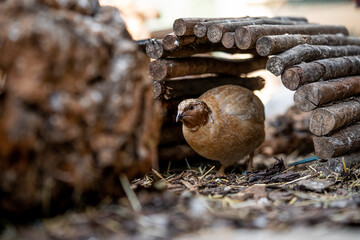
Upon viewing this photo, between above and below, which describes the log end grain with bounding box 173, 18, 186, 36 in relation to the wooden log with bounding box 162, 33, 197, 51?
above

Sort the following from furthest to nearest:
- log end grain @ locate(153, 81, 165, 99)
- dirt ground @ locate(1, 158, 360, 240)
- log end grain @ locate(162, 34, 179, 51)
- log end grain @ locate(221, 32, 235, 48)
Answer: log end grain @ locate(153, 81, 165, 99), log end grain @ locate(162, 34, 179, 51), log end grain @ locate(221, 32, 235, 48), dirt ground @ locate(1, 158, 360, 240)

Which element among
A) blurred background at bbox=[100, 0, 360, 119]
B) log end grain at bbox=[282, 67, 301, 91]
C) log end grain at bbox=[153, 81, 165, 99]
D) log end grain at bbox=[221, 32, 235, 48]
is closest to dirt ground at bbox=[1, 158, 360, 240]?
log end grain at bbox=[282, 67, 301, 91]

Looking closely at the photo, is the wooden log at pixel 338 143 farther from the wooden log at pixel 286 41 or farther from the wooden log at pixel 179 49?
the wooden log at pixel 179 49

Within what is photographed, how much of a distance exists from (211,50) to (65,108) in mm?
3157

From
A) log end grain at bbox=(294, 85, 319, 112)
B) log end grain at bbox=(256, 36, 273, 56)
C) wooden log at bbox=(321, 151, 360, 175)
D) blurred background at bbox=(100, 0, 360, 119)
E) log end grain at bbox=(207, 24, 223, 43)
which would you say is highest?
blurred background at bbox=(100, 0, 360, 119)

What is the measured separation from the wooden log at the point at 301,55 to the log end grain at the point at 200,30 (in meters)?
0.84

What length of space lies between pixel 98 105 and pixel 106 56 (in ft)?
1.33

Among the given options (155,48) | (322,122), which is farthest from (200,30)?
(322,122)

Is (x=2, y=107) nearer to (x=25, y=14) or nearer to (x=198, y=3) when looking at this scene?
(x=25, y=14)

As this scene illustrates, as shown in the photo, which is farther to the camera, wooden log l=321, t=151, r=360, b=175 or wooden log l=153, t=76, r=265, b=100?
wooden log l=153, t=76, r=265, b=100

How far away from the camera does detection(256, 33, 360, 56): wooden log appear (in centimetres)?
453

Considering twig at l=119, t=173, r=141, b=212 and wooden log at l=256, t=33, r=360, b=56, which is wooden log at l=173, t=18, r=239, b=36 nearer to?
wooden log at l=256, t=33, r=360, b=56

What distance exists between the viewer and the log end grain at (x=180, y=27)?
4.66 m

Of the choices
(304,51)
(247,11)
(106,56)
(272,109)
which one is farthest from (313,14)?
(106,56)
